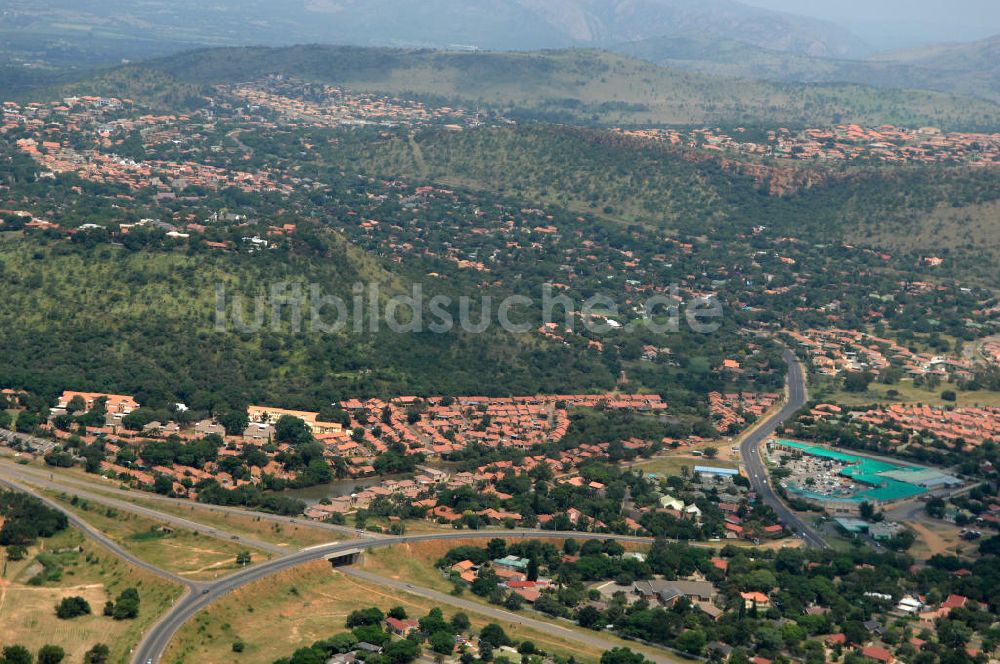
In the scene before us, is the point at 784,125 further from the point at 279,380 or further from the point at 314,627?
the point at 314,627

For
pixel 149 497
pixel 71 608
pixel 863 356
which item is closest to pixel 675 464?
pixel 149 497

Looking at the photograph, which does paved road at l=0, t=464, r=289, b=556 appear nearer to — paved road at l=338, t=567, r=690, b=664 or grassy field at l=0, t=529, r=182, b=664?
paved road at l=338, t=567, r=690, b=664

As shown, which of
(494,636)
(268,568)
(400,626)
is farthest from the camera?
(268,568)

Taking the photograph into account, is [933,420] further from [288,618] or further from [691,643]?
[288,618]

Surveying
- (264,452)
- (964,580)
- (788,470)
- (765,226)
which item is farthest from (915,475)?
(765,226)

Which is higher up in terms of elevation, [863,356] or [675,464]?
[863,356]

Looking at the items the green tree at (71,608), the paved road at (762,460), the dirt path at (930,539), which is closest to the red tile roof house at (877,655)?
the paved road at (762,460)

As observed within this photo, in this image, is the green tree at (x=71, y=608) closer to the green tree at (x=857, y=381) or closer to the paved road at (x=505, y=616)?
the paved road at (x=505, y=616)
